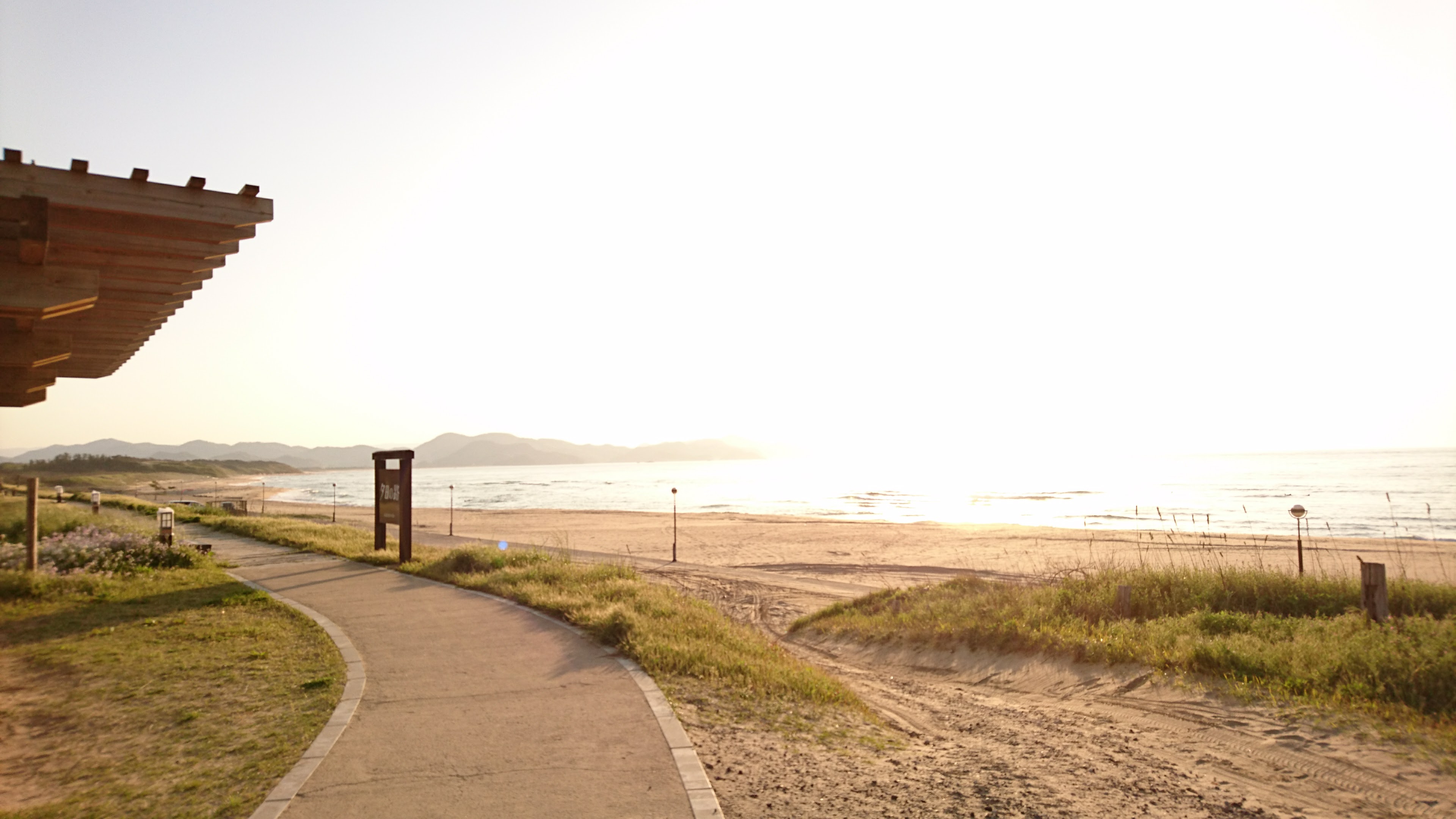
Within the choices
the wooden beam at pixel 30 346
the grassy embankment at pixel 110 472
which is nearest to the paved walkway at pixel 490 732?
the wooden beam at pixel 30 346

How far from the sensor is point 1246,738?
5.95 metres

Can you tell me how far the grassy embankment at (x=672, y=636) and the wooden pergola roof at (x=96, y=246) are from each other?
5007 mm

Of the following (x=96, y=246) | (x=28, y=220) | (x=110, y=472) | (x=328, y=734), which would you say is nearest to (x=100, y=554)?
(x=96, y=246)

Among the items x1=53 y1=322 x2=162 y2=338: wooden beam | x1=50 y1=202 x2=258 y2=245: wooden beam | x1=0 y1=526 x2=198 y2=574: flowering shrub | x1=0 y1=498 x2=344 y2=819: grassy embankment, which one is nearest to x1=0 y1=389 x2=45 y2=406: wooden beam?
x1=53 y1=322 x2=162 y2=338: wooden beam

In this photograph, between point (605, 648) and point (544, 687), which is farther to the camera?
point (605, 648)

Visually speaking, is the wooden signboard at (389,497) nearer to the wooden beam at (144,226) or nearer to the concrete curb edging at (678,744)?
the concrete curb edging at (678,744)

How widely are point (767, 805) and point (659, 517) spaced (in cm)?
3850

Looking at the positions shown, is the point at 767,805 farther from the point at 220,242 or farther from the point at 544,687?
the point at 220,242

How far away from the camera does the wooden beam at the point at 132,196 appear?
5051 millimetres

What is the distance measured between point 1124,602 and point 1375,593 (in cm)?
253

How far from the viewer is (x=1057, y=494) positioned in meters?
57.8

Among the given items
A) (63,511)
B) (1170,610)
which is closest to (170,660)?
(1170,610)

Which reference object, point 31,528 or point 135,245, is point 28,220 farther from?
point 31,528

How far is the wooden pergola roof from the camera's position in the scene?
16.7 ft
